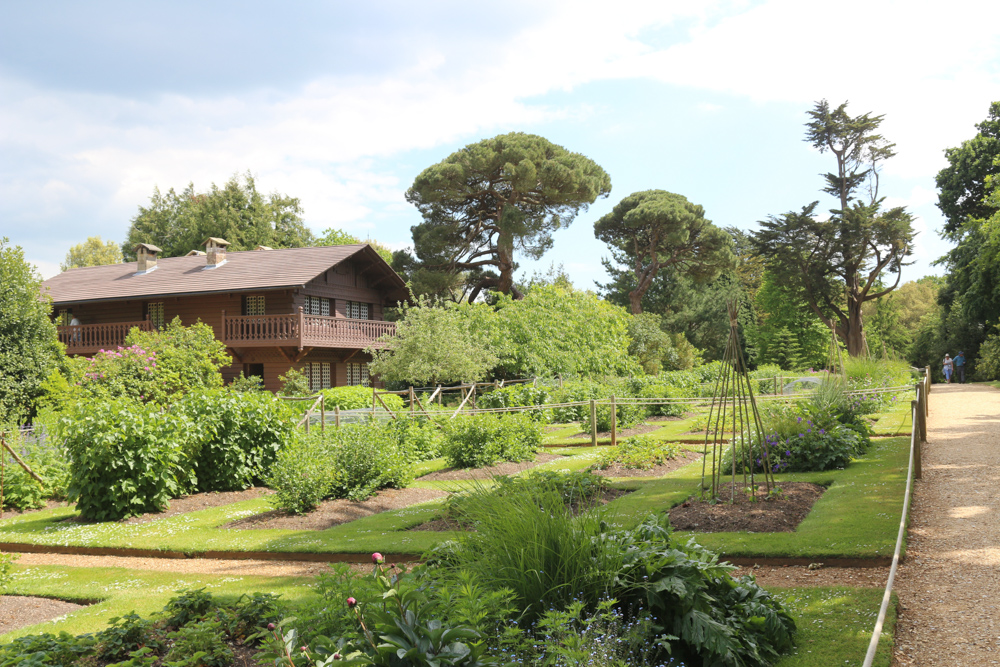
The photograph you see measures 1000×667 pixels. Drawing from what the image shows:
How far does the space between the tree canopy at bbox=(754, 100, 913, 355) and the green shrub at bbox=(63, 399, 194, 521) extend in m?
37.4

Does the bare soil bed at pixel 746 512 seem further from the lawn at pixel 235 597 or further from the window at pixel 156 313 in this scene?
the window at pixel 156 313

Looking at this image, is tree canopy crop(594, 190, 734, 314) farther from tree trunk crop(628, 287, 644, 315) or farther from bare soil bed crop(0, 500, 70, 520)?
bare soil bed crop(0, 500, 70, 520)

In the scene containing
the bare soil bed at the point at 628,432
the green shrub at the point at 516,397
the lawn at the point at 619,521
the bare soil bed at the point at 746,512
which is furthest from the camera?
the green shrub at the point at 516,397

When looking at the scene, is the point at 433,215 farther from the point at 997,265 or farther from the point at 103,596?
the point at 103,596

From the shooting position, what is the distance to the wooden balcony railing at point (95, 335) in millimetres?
31188

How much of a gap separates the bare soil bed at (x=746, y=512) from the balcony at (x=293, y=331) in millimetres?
22467

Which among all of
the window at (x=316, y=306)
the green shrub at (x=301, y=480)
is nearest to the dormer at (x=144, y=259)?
the window at (x=316, y=306)

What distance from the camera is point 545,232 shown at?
3775 centimetres

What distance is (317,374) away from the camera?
1226 inches

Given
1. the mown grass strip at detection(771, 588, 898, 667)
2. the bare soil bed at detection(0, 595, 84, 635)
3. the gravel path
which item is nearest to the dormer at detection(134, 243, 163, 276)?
the bare soil bed at detection(0, 595, 84, 635)

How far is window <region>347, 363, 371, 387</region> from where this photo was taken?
32.9 meters

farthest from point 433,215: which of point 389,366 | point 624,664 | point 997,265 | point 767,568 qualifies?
point 624,664

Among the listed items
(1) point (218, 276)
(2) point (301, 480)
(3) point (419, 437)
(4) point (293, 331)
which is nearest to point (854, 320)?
(4) point (293, 331)

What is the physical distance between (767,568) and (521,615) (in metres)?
3.25
